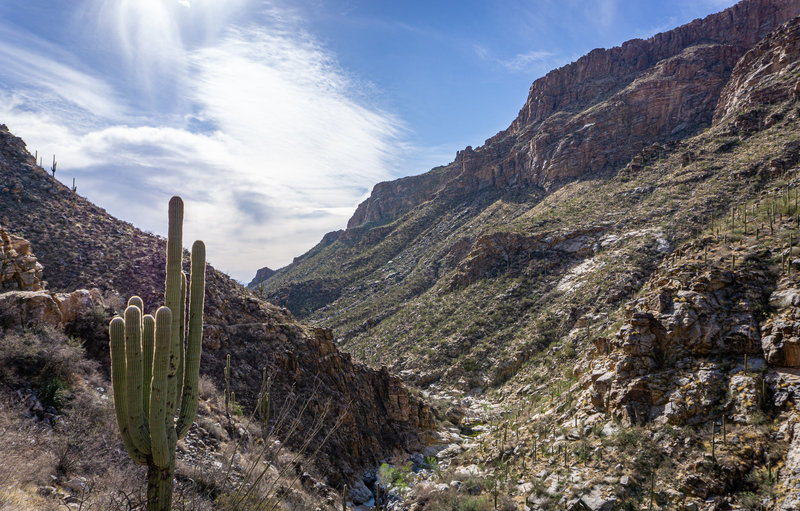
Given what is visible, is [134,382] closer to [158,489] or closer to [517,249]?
[158,489]

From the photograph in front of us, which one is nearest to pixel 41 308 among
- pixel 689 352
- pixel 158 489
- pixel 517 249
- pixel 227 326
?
pixel 227 326

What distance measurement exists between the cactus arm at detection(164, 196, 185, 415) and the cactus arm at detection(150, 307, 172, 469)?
0.14 meters

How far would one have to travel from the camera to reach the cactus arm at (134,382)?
5.12m

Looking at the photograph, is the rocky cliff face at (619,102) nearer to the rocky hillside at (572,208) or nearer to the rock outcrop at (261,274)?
the rocky hillside at (572,208)

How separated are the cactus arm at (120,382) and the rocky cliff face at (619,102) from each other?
5237cm

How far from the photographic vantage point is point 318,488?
1091 centimetres

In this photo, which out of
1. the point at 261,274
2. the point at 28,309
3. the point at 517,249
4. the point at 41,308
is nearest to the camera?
the point at 28,309

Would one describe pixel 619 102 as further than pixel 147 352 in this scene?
Yes

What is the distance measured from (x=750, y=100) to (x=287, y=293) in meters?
56.9

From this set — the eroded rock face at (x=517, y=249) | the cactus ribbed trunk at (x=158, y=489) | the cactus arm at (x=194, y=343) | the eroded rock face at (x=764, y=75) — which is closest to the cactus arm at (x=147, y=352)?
the cactus arm at (x=194, y=343)

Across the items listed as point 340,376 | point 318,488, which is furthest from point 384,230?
point 318,488

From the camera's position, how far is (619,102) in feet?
176

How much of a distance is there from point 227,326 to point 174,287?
11.1m

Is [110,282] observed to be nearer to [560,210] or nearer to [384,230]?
[560,210]
